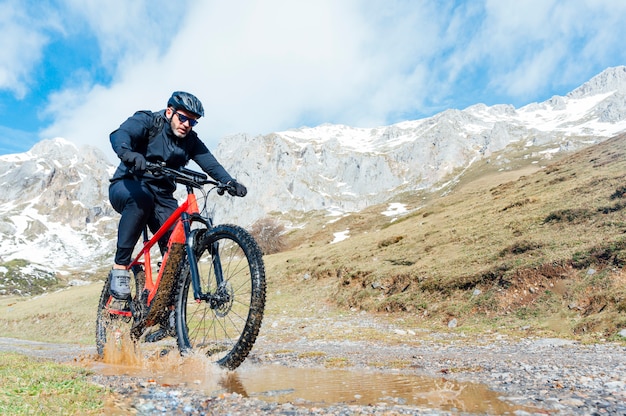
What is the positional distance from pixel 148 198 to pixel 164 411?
181 inches

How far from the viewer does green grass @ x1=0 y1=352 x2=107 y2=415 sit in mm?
3648

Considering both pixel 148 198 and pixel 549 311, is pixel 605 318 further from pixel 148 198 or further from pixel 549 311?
pixel 148 198

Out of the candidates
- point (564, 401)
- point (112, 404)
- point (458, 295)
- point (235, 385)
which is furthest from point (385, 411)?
point (458, 295)

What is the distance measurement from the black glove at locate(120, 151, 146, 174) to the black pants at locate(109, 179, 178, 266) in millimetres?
1437

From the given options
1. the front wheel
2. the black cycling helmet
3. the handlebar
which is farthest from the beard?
the front wheel

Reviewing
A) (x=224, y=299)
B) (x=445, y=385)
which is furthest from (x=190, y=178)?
(x=445, y=385)

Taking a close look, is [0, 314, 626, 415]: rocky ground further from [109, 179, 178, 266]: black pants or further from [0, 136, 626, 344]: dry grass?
[0, 136, 626, 344]: dry grass

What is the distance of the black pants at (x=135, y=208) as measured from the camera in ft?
24.7

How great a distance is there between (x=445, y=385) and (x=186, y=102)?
611 centimetres

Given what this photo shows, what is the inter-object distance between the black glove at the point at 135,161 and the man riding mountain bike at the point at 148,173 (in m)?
0.35

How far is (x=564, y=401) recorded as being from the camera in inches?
171

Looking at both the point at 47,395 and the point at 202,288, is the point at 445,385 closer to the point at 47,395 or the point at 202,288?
the point at 202,288

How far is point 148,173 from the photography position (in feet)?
24.4

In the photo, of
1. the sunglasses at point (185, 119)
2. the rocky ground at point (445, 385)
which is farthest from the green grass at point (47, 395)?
the sunglasses at point (185, 119)
